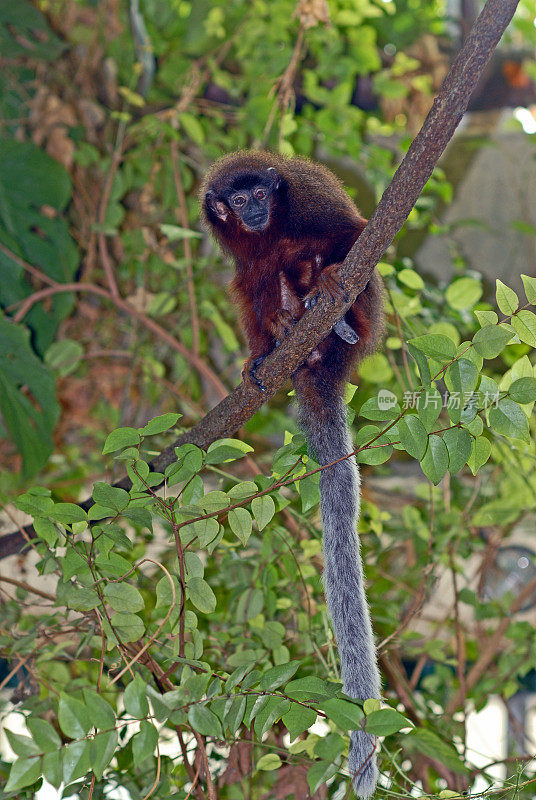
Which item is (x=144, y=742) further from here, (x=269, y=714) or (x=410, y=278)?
(x=410, y=278)

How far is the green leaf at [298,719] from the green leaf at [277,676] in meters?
0.04

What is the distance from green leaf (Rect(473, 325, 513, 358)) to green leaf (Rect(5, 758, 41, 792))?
71 cm

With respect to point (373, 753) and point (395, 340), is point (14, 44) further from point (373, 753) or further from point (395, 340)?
point (373, 753)

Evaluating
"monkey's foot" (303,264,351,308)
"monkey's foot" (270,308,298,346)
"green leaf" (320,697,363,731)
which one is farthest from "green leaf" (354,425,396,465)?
"monkey's foot" (270,308,298,346)

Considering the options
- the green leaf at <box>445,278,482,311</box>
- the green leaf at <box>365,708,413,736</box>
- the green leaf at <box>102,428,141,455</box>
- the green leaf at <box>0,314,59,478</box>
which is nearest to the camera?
the green leaf at <box>365,708,413,736</box>

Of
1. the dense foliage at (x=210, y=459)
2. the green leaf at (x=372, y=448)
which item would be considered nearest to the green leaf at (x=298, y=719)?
the dense foliage at (x=210, y=459)

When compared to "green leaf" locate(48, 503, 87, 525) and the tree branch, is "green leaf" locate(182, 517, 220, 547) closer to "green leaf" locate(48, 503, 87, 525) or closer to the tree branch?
"green leaf" locate(48, 503, 87, 525)

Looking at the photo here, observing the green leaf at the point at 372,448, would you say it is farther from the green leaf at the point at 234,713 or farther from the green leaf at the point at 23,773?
the green leaf at the point at 23,773

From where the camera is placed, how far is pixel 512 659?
5.46 feet

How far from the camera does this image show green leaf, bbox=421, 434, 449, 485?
899 mm

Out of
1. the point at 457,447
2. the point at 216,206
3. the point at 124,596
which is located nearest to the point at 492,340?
the point at 457,447

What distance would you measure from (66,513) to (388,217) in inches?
24.0

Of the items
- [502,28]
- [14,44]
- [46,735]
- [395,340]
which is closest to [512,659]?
[395,340]

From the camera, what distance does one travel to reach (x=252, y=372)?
128cm
